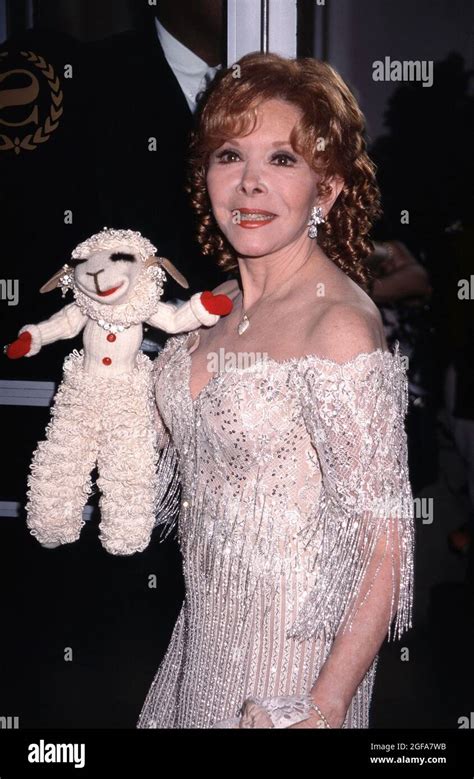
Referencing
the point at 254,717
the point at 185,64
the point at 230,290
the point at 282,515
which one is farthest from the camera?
the point at 185,64

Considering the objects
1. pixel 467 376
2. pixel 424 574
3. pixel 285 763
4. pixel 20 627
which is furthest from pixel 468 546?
pixel 20 627

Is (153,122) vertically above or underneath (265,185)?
above

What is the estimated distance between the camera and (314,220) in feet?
4.41

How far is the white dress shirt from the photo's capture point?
6.19 feet

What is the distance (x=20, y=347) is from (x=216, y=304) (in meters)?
0.29

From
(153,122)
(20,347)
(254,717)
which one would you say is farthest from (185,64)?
(254,717)

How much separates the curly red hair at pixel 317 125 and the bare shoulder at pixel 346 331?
0.24 metres

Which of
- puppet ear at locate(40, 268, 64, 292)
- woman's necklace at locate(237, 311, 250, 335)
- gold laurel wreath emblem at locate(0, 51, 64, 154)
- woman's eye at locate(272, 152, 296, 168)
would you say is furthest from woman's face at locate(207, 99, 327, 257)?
gold laurel wreath emblem at locate(0, 51, 64, 154)

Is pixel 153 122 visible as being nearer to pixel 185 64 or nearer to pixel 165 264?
pixel 185 64

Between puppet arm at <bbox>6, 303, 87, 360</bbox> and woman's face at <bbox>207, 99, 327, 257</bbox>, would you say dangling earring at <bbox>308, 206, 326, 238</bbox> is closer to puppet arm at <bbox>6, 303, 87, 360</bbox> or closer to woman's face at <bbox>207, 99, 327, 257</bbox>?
woman's face at <bbox>207, 99, 327, 257</bbox>

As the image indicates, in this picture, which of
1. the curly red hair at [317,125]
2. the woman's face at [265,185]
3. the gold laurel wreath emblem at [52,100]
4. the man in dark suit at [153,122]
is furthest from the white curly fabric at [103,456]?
the gold laurel wreath emblem at [52,100]

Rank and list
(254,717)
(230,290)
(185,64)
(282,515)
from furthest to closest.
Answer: (185,64) → (230,290) → (282,515) → (254,717)

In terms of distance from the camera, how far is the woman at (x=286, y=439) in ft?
3.77

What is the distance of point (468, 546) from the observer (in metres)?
1.92
